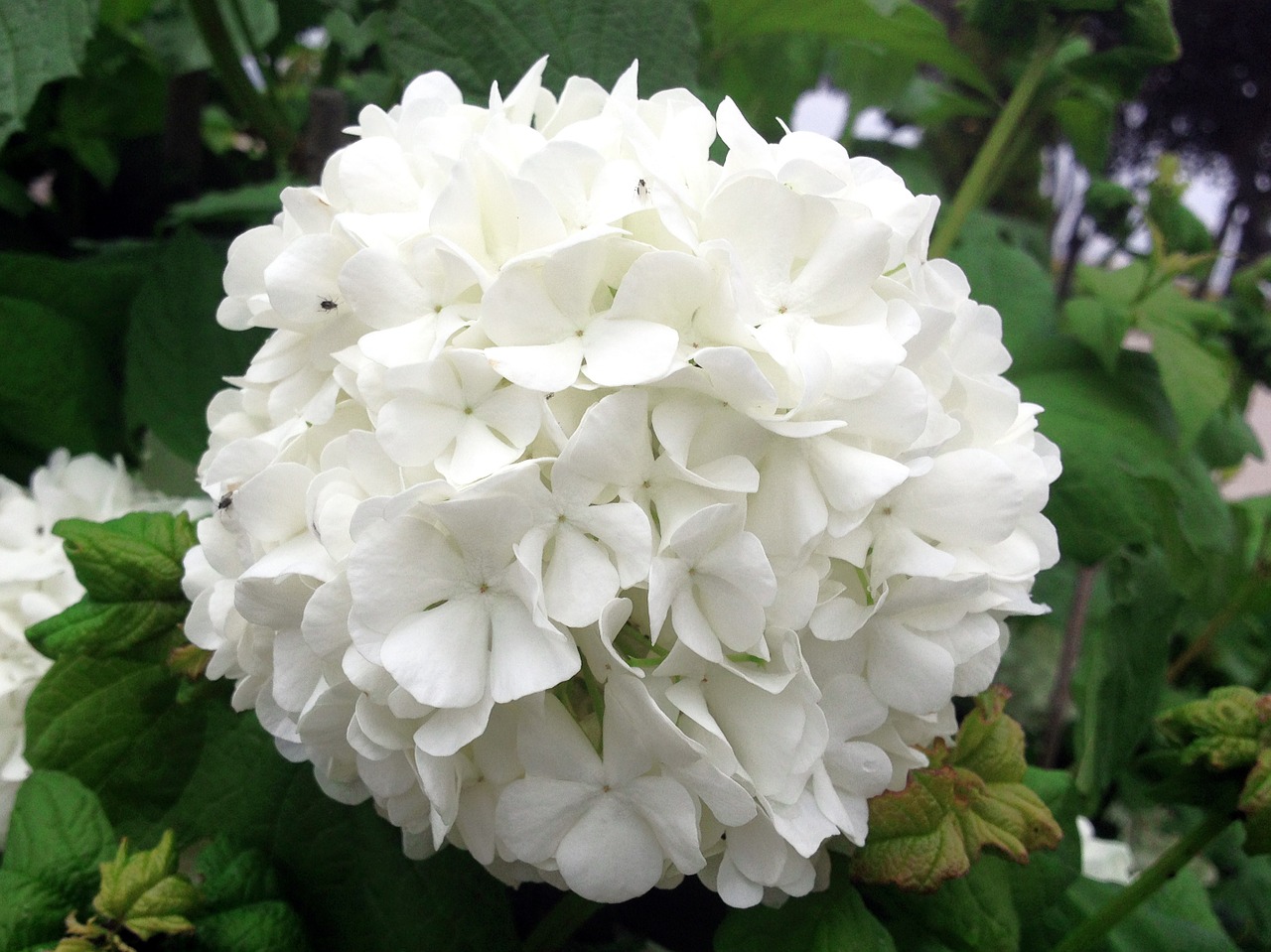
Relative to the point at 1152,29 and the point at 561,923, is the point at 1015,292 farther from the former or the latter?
the point at 561,923

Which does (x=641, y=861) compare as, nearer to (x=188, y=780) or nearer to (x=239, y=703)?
(x=239, y=703)

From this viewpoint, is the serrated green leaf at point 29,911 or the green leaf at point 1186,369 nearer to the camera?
the serrated green leaf at point 29,911

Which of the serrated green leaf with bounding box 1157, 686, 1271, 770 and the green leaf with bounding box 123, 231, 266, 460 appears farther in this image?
the green leaf with bounding box 123, 231, 266, 460

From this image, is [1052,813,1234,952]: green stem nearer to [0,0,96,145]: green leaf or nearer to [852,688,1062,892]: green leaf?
[852,688,1062,892]: green leaf

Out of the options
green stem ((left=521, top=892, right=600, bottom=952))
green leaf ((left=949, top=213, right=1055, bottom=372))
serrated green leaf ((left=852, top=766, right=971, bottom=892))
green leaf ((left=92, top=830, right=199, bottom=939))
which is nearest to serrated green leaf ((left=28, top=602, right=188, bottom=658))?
green leaf ((left=92, top=830, right=199, bottom=939))

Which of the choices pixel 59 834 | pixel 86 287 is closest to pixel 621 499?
pixel 59 834

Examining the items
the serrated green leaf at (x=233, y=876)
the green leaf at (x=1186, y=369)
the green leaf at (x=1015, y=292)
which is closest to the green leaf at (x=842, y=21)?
the green leaf at (x=1015, y=292)

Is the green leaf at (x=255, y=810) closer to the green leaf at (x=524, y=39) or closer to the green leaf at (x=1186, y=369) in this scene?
the green leaf at (x=524, y=39)
